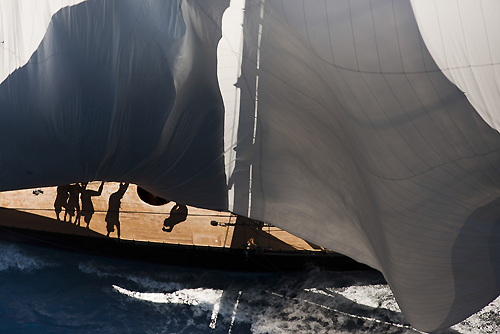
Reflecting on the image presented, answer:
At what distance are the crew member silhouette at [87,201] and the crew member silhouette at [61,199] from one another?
222 mm

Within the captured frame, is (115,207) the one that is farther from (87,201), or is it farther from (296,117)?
(296,117)

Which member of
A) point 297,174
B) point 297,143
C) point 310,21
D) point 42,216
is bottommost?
point 42,216

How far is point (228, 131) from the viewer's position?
466cm

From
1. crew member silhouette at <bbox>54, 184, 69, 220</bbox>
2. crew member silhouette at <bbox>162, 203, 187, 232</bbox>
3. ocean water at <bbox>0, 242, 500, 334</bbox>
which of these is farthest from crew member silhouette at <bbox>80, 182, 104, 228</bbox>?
crew member silhouette at <bbox>162, 203, 187, 232</bbox>

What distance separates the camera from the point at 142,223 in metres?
6.80

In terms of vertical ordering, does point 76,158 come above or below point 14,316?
above

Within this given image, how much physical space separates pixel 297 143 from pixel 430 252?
1.47 m

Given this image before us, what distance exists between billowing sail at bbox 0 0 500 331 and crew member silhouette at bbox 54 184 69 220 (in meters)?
1.57

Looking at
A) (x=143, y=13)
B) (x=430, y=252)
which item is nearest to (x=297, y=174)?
Result: (x=430, y=252)

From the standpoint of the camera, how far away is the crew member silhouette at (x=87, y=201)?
22.6 ft

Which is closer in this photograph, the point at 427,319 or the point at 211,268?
the point at 427,319

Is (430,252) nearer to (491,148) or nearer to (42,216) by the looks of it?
(491,148)

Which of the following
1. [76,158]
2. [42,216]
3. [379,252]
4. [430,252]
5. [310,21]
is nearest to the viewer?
[310,21]

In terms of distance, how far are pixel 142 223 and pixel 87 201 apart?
0.88 m
